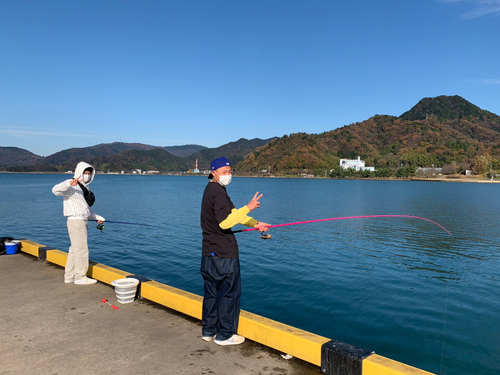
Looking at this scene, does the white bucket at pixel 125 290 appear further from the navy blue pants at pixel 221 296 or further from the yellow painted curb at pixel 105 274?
the navy blue pants at pixel 221 296

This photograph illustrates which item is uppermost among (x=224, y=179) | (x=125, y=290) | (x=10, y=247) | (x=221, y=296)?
(x=224, y=179)

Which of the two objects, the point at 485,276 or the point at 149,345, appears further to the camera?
the point at 485,276

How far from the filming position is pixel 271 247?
652 inches

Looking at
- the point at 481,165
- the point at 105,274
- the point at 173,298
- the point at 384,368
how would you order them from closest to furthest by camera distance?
the point at 384,368 → the point at 173,298 → the point at 105,274 → the point at 481,165

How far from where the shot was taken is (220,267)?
4.31 metres

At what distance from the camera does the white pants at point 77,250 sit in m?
6.51

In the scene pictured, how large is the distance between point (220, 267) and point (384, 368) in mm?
2014

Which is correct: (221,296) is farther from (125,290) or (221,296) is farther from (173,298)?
(125,290)

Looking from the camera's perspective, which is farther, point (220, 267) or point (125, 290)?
point (125, 290)

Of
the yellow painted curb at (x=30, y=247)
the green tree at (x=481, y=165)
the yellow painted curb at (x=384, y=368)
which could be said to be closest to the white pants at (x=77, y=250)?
the yellow painted curb at (x=30, y=247)

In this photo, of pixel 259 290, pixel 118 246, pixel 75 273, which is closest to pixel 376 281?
pixel 259 290

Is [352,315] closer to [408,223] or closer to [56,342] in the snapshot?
[56,342]

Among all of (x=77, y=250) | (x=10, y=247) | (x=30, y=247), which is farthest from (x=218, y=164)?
A: (x=10, y=247)

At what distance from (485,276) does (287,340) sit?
11.1 meters
